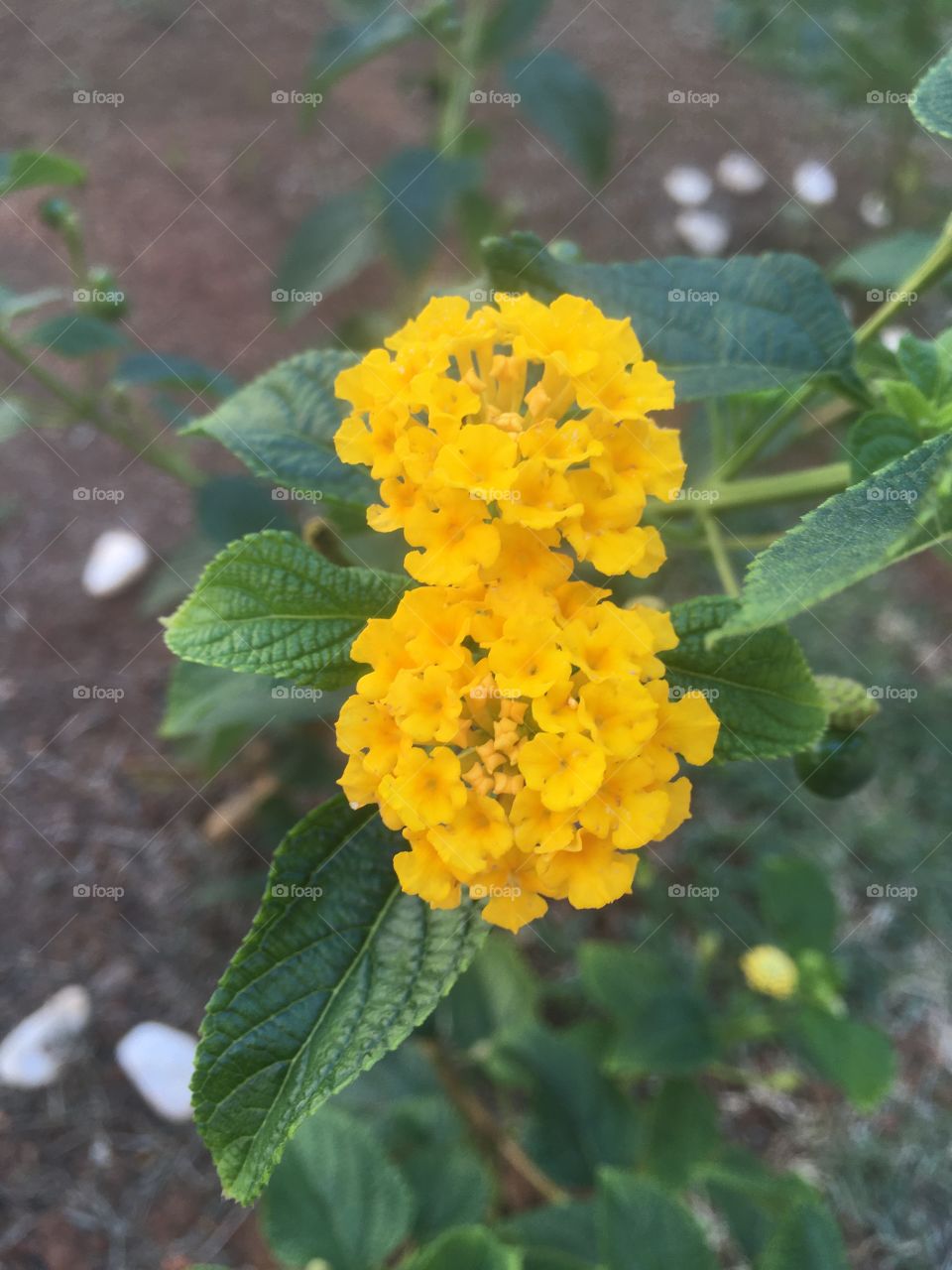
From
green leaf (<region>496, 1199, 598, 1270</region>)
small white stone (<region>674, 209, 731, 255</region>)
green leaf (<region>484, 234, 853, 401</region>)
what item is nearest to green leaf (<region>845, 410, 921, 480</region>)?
green leaf (<region>484, 234, 853, 401</region>)

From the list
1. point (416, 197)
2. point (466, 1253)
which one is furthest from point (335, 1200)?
point (416, 197)

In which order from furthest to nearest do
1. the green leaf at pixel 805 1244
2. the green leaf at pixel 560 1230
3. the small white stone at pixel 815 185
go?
the small white stone at pixel 815 185
the green leaf at pixel 560 1230
the green leaf at pixel 805 1244

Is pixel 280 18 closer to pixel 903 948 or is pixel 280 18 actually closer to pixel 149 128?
pixel 149 128

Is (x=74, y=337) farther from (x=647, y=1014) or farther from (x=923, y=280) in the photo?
(x=647, y=1014)

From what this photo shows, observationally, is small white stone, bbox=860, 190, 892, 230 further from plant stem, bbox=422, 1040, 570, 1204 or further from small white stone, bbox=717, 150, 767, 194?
plant stem, bbox=422, 1040, 570, 1204

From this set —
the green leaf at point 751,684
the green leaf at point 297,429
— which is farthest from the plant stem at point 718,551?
the green leaf at point 297,429

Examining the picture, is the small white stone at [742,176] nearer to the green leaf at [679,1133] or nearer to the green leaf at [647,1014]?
the green leaf at [647,1014]

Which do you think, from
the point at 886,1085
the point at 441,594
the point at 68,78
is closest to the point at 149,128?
the point at 68,78
